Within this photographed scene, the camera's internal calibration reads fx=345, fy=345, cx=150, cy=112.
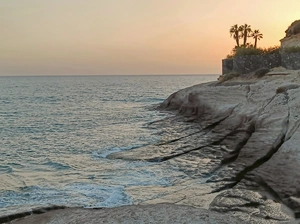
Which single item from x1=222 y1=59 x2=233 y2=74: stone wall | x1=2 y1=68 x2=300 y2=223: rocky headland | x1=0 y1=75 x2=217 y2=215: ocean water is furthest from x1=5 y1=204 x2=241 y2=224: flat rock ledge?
x1=222 y1=59 x2=233 y2=74: stone wall

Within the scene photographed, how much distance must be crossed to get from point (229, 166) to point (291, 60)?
74.0 feet

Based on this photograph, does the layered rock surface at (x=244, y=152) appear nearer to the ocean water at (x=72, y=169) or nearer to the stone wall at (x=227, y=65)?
the ocean water at (x=72, y=169)

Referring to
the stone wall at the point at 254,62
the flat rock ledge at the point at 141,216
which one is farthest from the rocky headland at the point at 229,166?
the stone wall at the point at 254,62

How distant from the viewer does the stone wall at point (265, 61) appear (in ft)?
101

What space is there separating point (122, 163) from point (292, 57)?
23.2 metres

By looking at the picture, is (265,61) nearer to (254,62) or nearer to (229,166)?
(254,62)

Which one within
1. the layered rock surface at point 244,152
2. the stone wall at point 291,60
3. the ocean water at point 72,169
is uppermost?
the stone wall at point 291,60

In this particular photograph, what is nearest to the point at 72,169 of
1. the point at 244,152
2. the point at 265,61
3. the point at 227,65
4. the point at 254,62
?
the point at 244,152

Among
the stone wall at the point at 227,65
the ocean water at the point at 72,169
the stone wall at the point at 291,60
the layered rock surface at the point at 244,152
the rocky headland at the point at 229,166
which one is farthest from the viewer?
the stone wall at the point at 227,65

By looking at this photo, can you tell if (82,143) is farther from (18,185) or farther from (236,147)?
(236,147)

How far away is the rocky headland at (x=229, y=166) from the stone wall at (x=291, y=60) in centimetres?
1070

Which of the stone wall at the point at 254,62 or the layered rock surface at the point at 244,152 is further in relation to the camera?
the stone wall at the point at 254,62

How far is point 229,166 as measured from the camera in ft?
39.5

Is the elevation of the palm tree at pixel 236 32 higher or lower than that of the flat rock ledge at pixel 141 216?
higher
